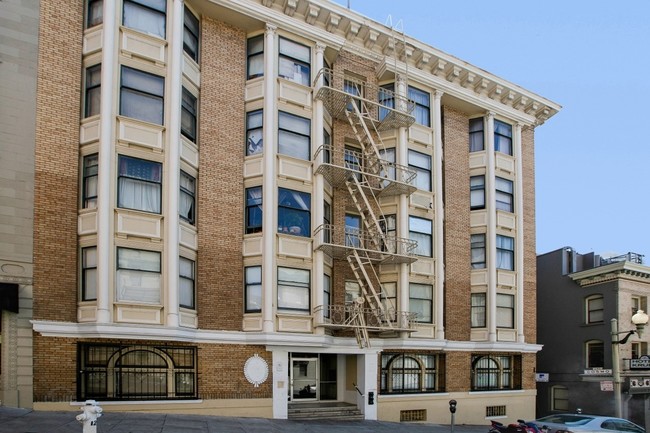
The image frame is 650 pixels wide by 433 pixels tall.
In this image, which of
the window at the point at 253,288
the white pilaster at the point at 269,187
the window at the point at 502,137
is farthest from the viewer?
the window at the point at 502,137

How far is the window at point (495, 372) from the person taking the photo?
27.6 m

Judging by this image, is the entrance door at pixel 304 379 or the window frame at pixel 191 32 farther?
the entrance door at pixel 304 379

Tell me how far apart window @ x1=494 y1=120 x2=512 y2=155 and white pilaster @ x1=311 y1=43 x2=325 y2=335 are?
10629 millimetres

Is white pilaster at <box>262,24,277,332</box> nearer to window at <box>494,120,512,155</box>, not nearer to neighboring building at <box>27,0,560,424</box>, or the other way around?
neighboring building at <box>27,0,560,424</box>

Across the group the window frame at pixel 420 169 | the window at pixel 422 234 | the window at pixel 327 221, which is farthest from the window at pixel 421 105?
the window at pixel 327 221

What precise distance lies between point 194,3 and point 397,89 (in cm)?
926

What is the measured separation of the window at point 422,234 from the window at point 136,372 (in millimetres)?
10817

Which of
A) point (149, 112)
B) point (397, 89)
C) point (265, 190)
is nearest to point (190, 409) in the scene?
point (265, 190)

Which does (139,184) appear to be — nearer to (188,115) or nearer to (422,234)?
(188,115)

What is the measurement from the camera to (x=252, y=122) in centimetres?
2217

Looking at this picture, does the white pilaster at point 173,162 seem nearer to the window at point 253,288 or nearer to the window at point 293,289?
the window at point 253,288

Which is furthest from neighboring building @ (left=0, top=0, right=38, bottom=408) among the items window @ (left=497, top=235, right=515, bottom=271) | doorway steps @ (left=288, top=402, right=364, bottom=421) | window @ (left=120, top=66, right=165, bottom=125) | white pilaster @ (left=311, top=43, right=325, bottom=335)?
window @ (left=497, top=235, right=515, bottom=271)

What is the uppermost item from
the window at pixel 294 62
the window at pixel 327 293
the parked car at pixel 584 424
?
the window at pixel 294 62

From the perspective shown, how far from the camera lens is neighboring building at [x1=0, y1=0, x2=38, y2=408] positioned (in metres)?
16.7
